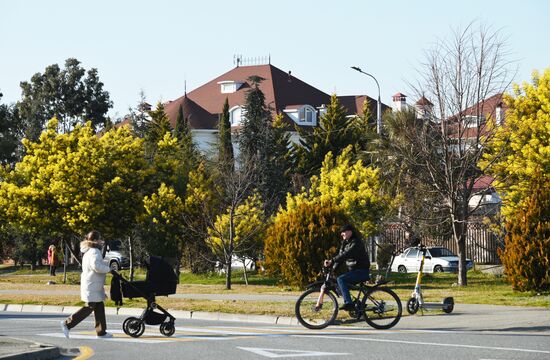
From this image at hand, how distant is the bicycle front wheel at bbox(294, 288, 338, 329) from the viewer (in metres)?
16.0

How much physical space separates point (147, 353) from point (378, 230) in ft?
87.3

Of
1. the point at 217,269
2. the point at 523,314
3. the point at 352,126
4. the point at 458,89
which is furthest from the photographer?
the point at 352,126

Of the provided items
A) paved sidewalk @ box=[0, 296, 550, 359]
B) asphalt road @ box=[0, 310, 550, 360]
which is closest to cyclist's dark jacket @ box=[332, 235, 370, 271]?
asphalt road @ box=[0, 310, 550, 360]

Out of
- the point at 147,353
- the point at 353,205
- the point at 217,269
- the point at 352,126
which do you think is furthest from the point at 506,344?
the point at 352,126

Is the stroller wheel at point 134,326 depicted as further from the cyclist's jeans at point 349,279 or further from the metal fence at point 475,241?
the metal fence at point 475,241

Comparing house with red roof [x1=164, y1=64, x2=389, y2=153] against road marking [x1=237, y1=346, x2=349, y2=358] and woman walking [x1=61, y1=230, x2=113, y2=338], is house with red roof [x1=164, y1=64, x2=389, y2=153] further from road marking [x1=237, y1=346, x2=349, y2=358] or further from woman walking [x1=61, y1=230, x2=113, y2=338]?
road marking [x1=237, y1=346, x2=349, y2=358]

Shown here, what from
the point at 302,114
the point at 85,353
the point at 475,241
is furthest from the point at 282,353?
the point at 302,114

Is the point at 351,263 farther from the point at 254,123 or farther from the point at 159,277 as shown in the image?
the point at 254,123

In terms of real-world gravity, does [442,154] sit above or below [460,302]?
above

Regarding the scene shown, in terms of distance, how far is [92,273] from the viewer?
49.7 feet

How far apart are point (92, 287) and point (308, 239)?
15.4 m

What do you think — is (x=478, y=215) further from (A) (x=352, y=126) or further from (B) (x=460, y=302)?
(A) (x=352, y=126)

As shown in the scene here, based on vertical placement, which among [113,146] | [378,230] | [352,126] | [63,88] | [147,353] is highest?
[63,88]

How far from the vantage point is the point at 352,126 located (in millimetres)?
77312
